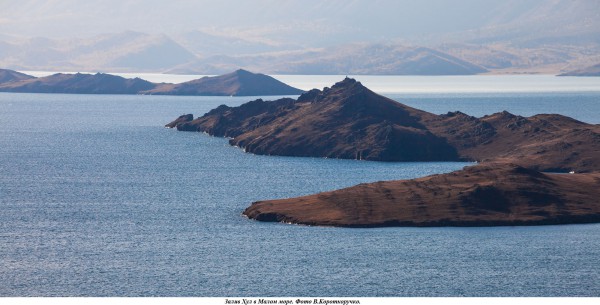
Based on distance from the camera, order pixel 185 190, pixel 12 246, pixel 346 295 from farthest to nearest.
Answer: pixel 185 190
pixel 12 246
pixel 346 295

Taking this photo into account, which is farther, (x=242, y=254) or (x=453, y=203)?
(x=453, y=203)

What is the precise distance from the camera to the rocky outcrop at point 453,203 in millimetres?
140125

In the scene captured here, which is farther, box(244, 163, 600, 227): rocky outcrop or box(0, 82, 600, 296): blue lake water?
box(244, 163, 600, 227): rocky outcrop

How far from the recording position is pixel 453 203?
14400cm

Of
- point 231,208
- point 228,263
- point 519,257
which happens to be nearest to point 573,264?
point 519,257

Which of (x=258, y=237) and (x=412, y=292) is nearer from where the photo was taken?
(x=412, y=292)

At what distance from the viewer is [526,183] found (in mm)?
149750

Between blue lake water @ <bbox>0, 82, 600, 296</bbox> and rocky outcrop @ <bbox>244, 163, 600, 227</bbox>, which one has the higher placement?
rocky outcrop @ <bbox>244, 163, 600, 227</bbox>

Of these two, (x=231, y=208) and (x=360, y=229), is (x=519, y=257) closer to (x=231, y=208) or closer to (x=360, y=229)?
(x=360, y=229)

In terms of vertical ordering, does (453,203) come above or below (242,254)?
above

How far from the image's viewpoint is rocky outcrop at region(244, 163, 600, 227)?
460ft

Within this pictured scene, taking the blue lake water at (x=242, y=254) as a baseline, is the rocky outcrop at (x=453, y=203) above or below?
above

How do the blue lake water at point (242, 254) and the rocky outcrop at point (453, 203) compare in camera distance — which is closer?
the blue lake water at point (242, 254)

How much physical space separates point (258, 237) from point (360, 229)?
11.7 metres
